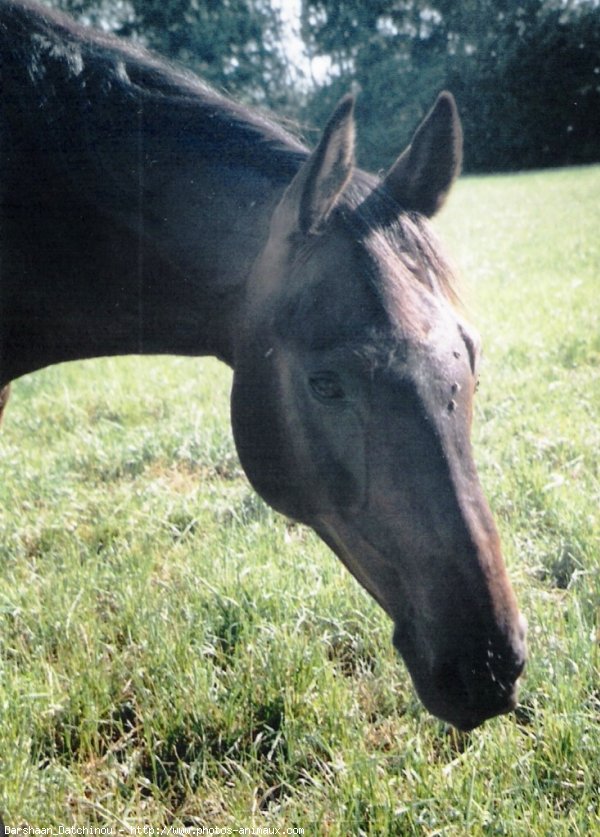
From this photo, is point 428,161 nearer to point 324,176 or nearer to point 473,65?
point 324,176

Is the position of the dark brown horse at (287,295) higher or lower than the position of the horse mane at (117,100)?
lower

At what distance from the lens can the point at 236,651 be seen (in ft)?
7.34

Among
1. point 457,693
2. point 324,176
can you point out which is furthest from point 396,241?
point 457,693

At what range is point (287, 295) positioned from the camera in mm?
1692

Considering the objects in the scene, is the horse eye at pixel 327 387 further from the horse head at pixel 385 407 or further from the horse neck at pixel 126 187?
the horse neck at pixel 126 187

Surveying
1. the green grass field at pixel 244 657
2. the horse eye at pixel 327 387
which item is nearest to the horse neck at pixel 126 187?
the horse eye at pixel 327 387

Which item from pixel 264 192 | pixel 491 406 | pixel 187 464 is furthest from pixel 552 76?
pixel 264 192

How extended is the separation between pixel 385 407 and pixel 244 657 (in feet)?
3.65

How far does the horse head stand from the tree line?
96 centimetres

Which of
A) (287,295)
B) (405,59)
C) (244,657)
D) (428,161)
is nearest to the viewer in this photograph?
(287,295)

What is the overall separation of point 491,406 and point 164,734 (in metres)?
3.03

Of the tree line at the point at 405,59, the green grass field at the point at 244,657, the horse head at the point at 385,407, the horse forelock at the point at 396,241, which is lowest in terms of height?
the green grass field at the point at 244,657

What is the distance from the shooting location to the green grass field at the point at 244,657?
1688mm

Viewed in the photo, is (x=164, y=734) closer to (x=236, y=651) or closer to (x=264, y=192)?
(x=236, y=651)
